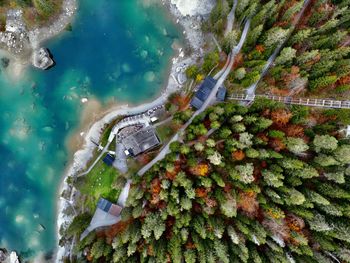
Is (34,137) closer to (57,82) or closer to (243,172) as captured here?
(57,82)

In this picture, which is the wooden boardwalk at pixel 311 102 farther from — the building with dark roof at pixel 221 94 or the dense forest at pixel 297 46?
the building with dark roof at pixel 221 94

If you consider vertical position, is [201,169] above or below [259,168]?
above

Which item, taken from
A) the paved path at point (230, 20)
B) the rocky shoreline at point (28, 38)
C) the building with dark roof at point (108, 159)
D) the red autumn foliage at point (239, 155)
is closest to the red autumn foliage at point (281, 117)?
the red autumn foliage at point (239, 155)

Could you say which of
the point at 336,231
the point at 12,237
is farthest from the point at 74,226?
the point at 336,231

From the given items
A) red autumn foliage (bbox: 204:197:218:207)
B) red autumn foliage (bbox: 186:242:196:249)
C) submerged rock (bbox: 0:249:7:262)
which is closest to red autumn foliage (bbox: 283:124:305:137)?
red autumn foliage (bbox: 204:197:218:207)

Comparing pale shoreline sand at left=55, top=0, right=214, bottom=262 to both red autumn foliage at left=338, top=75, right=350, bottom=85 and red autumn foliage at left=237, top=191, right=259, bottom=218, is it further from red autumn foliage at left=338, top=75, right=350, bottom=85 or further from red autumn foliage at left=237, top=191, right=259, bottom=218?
red autumn foliage at left=338, top=75, right=350, bottom=85

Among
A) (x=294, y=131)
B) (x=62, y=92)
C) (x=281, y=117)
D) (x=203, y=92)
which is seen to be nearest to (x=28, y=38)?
(x=62, y=92)

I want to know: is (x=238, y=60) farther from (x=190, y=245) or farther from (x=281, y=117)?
(x=190, y=245)
